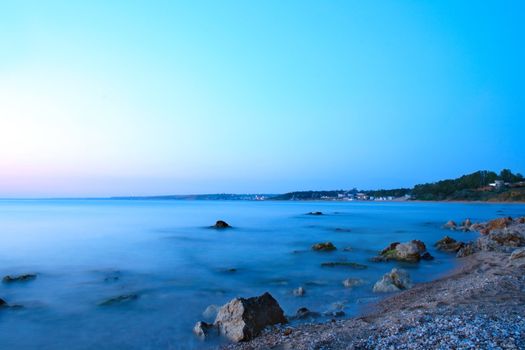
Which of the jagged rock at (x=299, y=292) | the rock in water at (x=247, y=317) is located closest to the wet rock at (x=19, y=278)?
the rock in water at (x=247, y=317)

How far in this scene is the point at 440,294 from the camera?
977 centimetres

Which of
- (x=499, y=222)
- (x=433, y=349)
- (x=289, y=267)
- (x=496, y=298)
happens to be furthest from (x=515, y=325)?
(x=499, y=222)

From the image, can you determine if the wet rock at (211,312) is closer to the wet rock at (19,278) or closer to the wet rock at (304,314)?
the wet rock at (304,314)

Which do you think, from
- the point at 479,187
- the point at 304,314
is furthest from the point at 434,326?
the point at 479,187

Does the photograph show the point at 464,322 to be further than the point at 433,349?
Yes

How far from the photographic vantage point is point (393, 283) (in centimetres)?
1168

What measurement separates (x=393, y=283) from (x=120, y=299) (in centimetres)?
834

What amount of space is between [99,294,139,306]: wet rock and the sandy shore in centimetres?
538

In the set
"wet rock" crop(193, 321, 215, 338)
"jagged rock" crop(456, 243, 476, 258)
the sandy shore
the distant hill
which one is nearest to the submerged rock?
"wet rock" crop(193, 321, 215, 338)

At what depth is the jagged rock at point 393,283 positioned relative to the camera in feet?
37.4

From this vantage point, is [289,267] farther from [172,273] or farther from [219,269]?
[172,273]

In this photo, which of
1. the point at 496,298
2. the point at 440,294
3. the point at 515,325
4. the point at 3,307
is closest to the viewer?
the point at 515,325

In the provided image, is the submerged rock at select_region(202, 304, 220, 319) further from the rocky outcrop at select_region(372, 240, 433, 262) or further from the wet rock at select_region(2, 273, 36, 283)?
the rocky outcrop at select_region(372, 240, 433, 262)

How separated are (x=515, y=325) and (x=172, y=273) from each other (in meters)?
13.1
